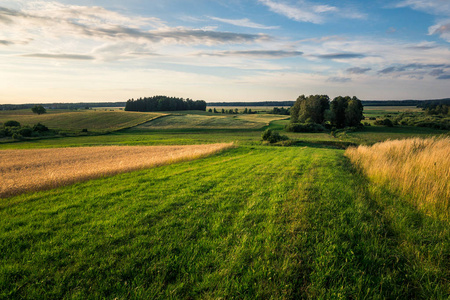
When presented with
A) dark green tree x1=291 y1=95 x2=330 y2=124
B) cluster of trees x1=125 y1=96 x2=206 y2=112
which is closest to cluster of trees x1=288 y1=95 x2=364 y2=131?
dark green tree x1=291 y1=95 x2=330 y2=124

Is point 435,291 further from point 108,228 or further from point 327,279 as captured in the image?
point 108,228

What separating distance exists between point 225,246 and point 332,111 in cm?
8310

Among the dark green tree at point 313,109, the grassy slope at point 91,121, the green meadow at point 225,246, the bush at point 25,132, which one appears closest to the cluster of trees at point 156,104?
the grassy slope at point 91,121

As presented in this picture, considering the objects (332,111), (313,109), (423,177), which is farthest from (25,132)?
(332,111)

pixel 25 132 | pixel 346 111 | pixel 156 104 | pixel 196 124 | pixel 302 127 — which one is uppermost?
pixel 156 104

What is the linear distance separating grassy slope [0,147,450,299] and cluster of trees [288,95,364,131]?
236 ft

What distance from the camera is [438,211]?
6.49m

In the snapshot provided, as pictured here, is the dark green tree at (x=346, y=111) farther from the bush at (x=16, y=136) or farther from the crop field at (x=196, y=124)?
the bush at (x=16, y=136)

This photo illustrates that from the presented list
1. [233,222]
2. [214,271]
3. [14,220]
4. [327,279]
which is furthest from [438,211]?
[14,220]

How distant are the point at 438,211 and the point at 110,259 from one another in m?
8.62

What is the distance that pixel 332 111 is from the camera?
7800 cm

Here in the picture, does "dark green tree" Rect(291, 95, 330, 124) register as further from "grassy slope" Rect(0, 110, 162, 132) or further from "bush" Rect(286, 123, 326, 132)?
"grassy slope" Rect(0, 110, 162, 132)

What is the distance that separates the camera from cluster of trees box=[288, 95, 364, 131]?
7531cm

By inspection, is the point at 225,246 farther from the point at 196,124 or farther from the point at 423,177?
the point at 196,124
